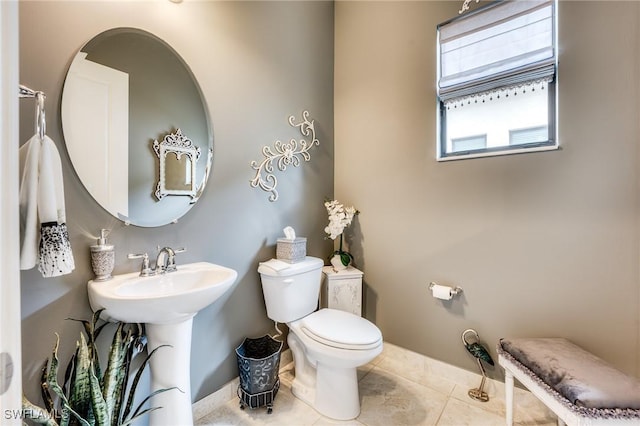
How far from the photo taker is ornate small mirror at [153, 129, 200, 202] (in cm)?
136

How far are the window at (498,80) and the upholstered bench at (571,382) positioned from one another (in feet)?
3.38

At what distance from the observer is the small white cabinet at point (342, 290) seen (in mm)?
1969

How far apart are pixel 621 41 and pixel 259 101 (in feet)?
6.17

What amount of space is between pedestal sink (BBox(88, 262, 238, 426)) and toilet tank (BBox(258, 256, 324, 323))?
0.37 metres

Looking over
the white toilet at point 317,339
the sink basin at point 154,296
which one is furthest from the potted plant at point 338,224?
the sink basin at point 154,296

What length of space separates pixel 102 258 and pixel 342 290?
142 centimetres

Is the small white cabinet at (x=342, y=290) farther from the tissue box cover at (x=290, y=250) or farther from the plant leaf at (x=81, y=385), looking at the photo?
the plant leaf at (x=81, y=385)

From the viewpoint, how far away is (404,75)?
197cm

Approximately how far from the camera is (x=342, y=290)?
1991 millimetres

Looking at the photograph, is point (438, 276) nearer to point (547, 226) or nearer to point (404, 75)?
point (547, 226)

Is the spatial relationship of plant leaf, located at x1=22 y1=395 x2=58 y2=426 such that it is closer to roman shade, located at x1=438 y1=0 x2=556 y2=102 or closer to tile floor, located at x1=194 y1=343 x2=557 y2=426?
tile floor, located at x1=194 y1=343 x2=557 y2=426

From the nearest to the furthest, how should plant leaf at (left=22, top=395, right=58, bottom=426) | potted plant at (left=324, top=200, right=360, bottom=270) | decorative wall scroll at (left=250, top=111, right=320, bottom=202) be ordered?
plant leaf at (left=22, top=395, right=58, bottom=426) < decorative wall scroll at (left=250, top=111, right=320, bottom=202) < potted plant at (left=324, top=200, right=360, bottom=270)

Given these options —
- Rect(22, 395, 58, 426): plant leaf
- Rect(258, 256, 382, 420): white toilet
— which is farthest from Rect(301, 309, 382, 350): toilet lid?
Rect(22, 395, 58, 426): plant leaf

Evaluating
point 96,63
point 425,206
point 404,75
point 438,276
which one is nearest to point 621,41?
point 404,75
